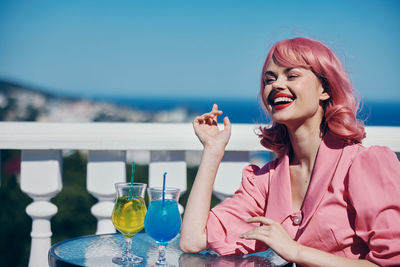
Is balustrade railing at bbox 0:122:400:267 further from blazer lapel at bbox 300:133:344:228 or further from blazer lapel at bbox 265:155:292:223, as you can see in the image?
blazer lapel at bbox 300:133:344:228

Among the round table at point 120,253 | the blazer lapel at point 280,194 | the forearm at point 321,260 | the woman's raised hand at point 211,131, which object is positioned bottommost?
the round table at point 120,253

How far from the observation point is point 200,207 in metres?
2.06

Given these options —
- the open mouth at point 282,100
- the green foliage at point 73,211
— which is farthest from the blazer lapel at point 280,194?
the green foliage at point 73,211

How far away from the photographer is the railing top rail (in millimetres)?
2389

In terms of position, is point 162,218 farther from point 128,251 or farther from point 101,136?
point 101,136

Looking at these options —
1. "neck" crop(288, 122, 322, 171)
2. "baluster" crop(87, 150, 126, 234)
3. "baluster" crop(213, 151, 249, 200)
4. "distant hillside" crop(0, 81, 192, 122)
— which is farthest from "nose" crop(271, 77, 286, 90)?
"distant hillside" crop(0, 81, 192, 122)

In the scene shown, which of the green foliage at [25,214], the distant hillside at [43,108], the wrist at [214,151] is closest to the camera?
the wrist at [214,151]

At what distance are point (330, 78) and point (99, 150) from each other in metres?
1.13

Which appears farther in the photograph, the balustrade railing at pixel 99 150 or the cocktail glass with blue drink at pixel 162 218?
the balustrade railing at pixel 99 150

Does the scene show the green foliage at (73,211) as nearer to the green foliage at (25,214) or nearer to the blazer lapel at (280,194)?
the green foliage at (25,214)

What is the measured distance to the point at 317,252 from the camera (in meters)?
1.70

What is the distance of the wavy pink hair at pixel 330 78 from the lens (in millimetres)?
1922

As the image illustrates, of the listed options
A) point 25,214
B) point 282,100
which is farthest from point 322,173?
point 25,214

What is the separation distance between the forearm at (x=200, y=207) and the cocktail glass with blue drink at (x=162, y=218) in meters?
0.19
